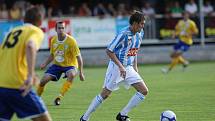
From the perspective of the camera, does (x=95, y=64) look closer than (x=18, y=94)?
No

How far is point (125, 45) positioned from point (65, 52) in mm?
4016

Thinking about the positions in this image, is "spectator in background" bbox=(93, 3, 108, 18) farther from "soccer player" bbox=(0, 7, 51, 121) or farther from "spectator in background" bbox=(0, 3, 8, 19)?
"soccer player" bbox=(0, 7, 51, 121)

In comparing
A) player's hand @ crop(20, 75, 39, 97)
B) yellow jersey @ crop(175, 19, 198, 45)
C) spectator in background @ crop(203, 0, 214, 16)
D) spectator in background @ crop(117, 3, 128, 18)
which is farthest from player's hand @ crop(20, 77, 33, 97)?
spectator in background @ crop(203, 0, 214, 16)

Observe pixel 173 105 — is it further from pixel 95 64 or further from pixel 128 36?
pixel 95 64

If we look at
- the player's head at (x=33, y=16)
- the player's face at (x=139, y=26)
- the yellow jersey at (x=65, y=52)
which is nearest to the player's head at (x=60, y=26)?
the yellow jersey at (x=65, y=52)

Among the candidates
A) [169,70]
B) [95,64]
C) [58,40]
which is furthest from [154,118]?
[95,64]

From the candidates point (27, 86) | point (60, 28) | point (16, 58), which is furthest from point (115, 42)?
point (60, 28)

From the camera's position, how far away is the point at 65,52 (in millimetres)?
16266

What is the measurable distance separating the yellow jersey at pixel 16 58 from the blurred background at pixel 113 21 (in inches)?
847

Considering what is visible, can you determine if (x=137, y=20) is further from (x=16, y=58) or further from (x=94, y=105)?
(x=16, y=58)

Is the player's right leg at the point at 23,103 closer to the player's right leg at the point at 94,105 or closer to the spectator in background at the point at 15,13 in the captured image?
the player's right leg at the point at 94,105

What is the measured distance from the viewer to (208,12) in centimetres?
3344

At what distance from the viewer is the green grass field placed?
44.9 feet

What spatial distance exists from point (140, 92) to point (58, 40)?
4400 millimetres
